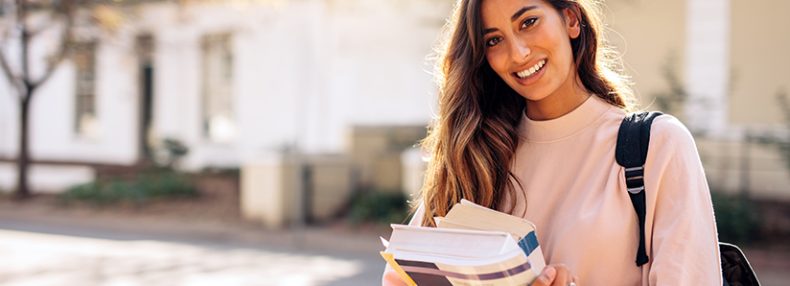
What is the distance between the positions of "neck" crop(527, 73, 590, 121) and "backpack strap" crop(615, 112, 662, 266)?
0.18m

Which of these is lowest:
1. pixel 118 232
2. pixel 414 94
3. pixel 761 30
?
pixel 118 232

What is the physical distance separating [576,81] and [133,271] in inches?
302

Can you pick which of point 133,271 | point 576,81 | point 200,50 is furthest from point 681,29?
point 576,81

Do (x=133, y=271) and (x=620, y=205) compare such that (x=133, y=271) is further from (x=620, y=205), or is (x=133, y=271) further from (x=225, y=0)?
(x=620, y=205)

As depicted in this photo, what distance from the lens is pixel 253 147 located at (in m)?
18.3

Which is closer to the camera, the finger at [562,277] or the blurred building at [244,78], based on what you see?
the finger at [562,277]

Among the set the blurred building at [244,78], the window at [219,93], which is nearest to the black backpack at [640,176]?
the blurred building at [244,78]

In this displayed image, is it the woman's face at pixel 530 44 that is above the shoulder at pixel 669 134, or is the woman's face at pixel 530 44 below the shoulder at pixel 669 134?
above

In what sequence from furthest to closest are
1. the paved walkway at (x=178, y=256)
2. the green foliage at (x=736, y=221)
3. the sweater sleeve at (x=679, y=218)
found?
1. the green foliage at (x=736, y=221)
2. the paved walkway at (x=178, y=256)
3. the sweater sleeve at (x=679, y=218)

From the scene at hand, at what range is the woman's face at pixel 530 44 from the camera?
2.09m

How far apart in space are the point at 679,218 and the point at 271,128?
16.7m

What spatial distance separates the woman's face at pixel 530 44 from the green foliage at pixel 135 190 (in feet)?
43.2

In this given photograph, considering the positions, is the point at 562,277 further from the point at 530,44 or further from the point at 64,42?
the point at 64,42

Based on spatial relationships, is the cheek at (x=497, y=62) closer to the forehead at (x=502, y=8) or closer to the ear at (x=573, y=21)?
the forehead at (x=502, y=8)
